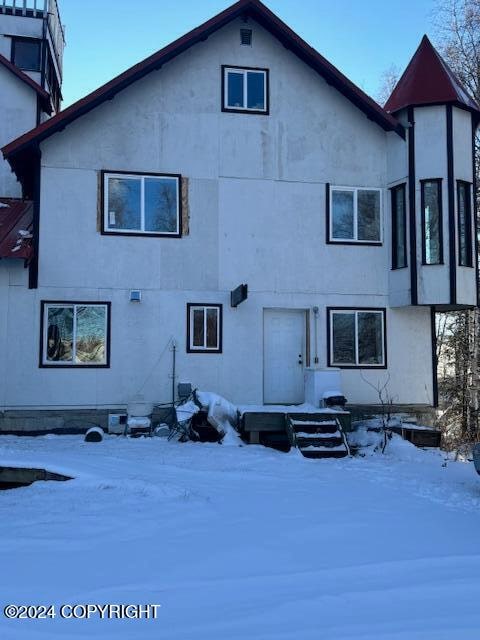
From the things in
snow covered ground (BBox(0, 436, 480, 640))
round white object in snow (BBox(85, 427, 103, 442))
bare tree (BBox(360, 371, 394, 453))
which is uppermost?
bare tree (BBox(360, 371, 394, 453))

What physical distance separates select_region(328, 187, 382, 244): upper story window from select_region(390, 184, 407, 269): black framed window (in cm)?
31

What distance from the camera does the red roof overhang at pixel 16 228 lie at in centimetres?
1152

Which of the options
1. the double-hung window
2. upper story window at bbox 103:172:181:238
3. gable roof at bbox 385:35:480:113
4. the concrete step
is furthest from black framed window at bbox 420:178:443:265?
upper story window at bbox 103:172:181:238

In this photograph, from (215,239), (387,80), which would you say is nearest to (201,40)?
(215,239)

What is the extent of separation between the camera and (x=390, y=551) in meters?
4.86

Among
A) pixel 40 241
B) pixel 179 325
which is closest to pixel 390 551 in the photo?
pixel 179 325

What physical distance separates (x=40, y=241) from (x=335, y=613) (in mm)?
10075

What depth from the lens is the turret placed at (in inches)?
500

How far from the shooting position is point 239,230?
505 inches

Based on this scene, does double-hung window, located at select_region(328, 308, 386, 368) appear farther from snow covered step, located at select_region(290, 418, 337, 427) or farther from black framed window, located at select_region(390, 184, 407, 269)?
snow covered step, located at select_region(290, 418, 337, 427)

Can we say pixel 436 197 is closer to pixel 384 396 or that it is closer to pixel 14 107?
pixel 384 396

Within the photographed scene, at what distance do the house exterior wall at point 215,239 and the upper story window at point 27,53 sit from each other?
9406 mm

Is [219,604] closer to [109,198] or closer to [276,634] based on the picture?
[276,634]

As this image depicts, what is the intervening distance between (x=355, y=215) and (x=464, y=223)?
7.50 ft
